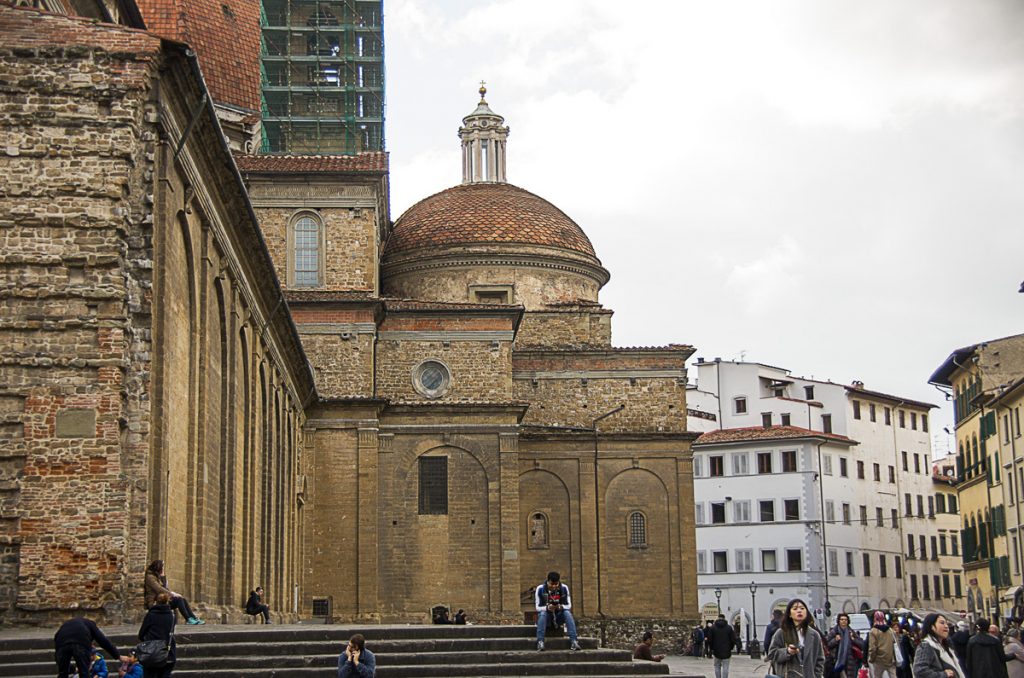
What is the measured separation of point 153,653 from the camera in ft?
47.2

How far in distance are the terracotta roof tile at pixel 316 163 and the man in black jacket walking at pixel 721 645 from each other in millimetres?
24984

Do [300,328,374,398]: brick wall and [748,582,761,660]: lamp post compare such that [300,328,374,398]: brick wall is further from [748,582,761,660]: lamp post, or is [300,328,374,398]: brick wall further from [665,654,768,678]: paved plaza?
[748,582,761,660]: lamp post

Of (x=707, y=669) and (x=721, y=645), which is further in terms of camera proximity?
(x=707, y=669)

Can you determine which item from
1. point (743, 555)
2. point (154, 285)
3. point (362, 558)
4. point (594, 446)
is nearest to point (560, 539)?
point (594, 446)

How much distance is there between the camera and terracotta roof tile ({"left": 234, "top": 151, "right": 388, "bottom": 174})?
4556 centimetres

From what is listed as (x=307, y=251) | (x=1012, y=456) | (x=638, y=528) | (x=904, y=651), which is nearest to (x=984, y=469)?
(x=1012, y=456)

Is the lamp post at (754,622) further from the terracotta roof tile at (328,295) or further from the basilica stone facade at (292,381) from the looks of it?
the terracotta roof tile at (328,295)

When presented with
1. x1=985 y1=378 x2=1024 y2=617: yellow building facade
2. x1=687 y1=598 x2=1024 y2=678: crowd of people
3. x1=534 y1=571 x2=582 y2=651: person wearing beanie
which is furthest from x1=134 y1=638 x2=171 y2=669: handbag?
x1=985 y1=378 x2=1024 y2=617: yellow building facade

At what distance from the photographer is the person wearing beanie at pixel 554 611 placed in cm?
1861

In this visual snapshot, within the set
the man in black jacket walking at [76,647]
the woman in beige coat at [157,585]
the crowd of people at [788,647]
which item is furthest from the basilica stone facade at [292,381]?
the man in black jacket walking at [76,647]

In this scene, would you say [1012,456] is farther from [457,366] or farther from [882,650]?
[882,650]

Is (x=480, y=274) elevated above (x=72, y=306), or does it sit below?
above

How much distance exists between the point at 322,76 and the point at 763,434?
29.5m

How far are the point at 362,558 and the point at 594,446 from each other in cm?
991
